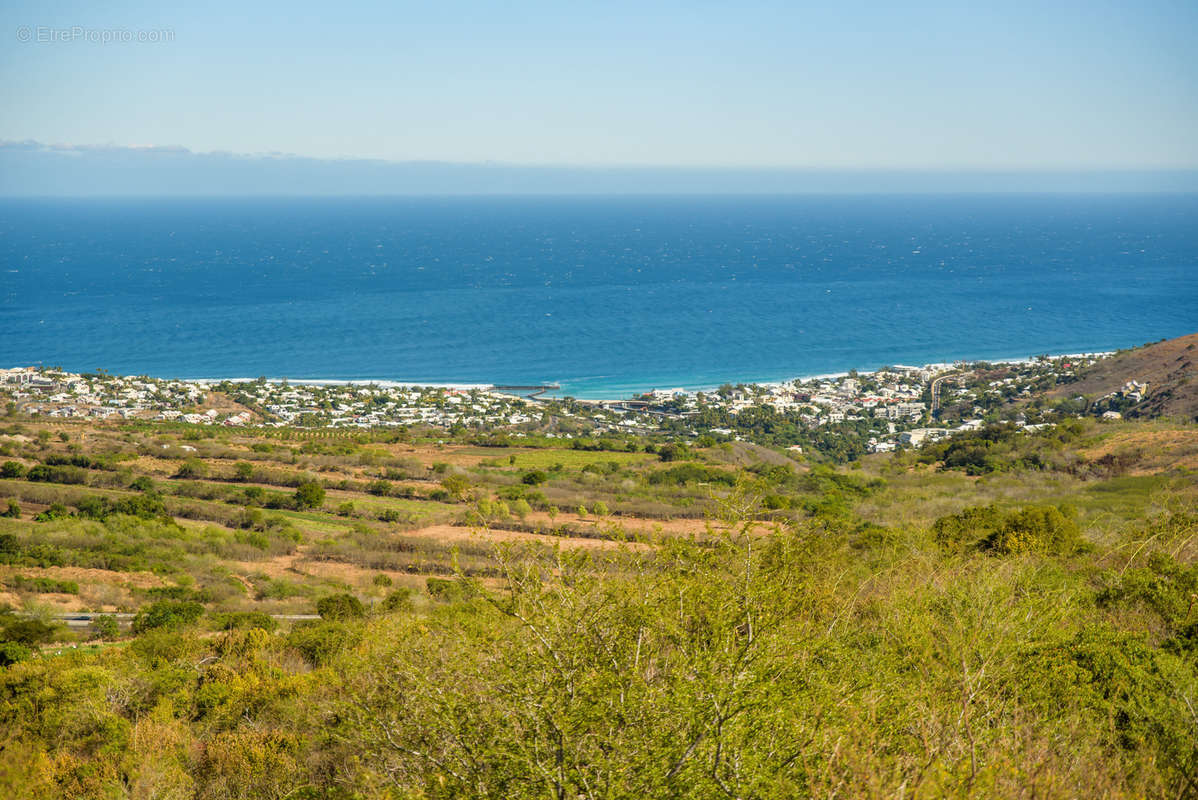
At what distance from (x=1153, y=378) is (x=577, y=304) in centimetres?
4910

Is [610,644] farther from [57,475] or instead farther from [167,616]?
[57,475]

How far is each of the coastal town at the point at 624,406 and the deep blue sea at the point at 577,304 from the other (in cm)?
542

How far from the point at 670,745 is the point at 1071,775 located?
3.03 m

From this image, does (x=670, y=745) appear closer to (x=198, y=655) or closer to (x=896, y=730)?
(x=896, y=730)

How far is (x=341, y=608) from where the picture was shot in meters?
15.3

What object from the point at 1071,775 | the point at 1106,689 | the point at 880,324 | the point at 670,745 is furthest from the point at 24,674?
the point at 880,324

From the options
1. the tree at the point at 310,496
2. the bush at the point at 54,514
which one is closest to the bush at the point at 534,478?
the tree at the point at 310,496

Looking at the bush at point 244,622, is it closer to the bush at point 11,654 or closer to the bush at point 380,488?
the bush at point 11,654

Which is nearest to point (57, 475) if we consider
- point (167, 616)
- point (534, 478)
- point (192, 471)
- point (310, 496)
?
point (192, 471)

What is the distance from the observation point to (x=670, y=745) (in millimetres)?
5711

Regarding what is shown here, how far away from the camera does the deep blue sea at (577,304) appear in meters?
57.3

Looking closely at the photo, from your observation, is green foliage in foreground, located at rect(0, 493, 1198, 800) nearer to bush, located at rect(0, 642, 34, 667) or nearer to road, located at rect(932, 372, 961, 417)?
bush, located at rect(0, 642, 34, 667)

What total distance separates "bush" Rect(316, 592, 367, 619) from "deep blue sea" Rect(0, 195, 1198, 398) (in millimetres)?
35188

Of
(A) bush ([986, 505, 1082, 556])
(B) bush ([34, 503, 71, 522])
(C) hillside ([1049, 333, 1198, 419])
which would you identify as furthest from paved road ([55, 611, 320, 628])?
(C) hillside ([1049, 333, 1198, 419])
